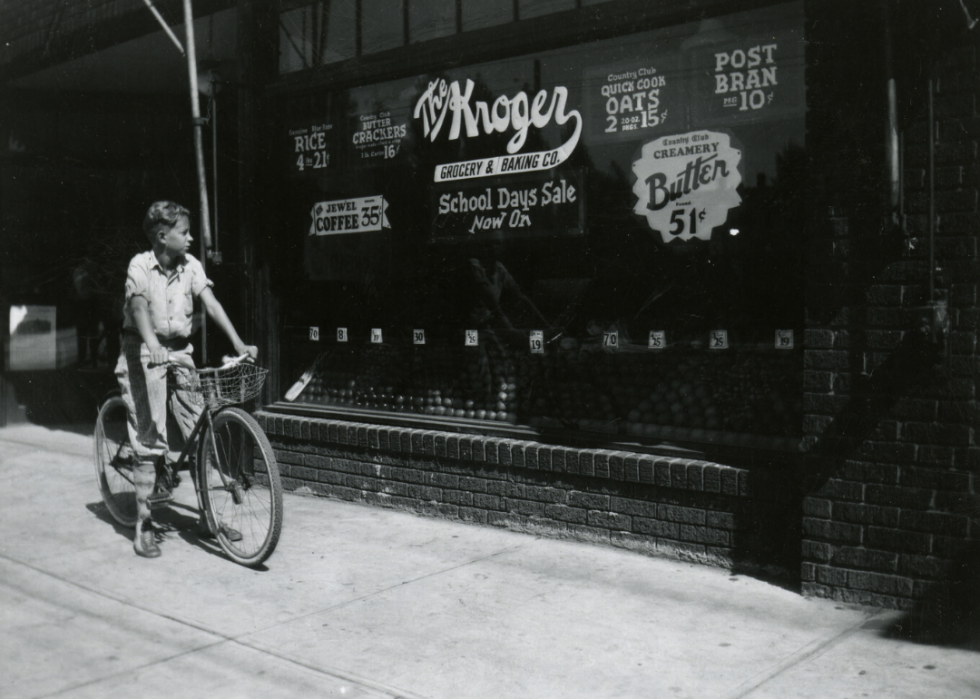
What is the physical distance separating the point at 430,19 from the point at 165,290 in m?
2.43

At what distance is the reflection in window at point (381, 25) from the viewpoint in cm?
657

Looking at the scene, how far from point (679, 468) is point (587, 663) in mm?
1540

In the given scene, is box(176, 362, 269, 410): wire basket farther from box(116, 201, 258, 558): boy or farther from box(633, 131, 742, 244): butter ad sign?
box(633, 131, 742, 244): butter ad sign

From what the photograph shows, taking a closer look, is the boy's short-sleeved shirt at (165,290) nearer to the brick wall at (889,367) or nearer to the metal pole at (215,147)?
the metal pole at (215,147)

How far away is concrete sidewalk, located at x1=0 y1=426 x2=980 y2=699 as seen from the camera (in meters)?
3.71

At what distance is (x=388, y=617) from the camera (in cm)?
445

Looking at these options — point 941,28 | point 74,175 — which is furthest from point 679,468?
point 74,175

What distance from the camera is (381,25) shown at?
6684 millimetres

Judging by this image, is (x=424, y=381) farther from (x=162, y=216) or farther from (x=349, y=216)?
(x=162, y=216)

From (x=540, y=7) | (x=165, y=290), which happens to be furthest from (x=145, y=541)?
(x=540, y=7)

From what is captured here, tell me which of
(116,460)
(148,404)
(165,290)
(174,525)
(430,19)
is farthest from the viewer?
(430,19)

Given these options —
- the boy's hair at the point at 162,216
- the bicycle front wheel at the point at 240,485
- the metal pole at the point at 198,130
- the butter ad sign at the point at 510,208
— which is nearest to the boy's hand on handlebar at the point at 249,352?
the bicycle front wheel at the point at 240,485

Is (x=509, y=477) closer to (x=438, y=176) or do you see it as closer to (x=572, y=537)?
(x=572, y=537)

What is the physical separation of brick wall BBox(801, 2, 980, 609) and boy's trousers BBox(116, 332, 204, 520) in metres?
3.35
